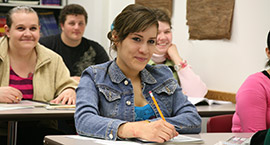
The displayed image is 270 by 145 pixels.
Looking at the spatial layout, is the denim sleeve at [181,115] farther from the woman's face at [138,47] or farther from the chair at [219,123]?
the chair at [219,123]

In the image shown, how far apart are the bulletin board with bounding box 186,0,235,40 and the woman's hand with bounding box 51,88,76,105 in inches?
54.7

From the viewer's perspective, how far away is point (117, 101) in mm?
1841

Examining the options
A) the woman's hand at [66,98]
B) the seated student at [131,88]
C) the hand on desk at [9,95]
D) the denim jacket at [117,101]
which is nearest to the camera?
the denim jacket at [117,101]

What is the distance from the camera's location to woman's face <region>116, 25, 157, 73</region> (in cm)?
184

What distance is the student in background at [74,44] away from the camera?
15.0 feet

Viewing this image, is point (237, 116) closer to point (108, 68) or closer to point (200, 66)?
point (108, 68)

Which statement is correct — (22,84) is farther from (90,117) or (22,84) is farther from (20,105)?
(90,117)

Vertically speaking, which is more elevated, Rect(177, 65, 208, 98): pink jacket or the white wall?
the white wall

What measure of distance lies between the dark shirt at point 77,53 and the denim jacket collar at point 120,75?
2.61m

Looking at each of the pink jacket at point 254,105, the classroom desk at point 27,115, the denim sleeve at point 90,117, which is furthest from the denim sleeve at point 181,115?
the classroom desk at point 27,115

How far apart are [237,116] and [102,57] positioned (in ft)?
8.00

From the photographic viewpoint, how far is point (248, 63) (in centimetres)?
333

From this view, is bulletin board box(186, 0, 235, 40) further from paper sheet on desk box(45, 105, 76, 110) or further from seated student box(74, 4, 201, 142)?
seated student box(74, 4, 201, 142)

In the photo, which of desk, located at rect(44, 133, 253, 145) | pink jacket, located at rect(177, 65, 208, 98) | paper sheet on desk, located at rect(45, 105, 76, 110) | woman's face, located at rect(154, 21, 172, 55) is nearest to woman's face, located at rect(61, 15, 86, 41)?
woman's face, located at rect(154, 21, 172, 55)
